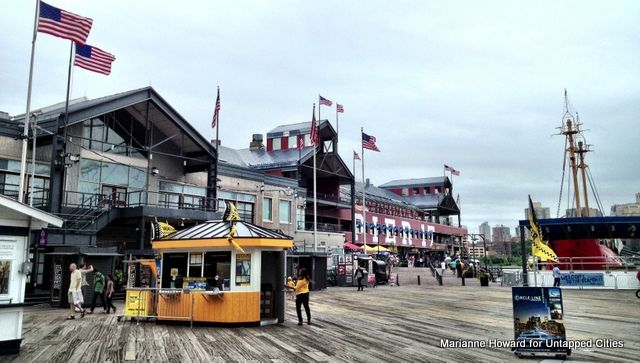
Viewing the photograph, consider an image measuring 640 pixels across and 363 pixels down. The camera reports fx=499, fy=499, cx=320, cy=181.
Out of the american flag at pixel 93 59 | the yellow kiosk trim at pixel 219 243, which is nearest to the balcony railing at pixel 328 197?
the american flag at pixel 93 59

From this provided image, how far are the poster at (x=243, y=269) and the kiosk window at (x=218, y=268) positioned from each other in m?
0.28

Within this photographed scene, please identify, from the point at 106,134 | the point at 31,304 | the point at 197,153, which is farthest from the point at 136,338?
the point at 197,153

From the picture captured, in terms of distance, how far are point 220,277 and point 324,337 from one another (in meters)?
4.14

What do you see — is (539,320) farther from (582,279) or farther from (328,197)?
(328,197)

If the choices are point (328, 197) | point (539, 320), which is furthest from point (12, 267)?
point (328, 197)

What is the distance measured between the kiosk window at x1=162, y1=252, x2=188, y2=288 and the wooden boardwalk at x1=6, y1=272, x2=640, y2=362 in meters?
1.43

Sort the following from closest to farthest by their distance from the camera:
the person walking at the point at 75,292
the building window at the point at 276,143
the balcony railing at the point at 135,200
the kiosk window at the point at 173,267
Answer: the kiosk window at the point at 173,267
the person walking at the point at 75,292
the balcony railing at the point at 135,200
the building window at the point at 276,143

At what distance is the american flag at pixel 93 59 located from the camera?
23.2 m

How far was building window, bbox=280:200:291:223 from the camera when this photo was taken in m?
43.8

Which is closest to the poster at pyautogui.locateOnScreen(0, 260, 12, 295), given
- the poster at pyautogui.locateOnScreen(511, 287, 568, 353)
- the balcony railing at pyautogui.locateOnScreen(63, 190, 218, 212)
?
the poster at pyautogui.locateOnScreen(511, 287, 568, 353)

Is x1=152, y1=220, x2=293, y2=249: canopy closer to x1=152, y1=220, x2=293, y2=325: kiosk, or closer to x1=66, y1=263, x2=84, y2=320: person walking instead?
x1=152, y1=220, x2=293, y2=325: kiosk

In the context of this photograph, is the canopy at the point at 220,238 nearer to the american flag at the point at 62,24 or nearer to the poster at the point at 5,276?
the poster at the point at 5,276

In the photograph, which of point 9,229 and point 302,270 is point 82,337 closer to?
point 9,229

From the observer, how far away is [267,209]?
42.5 metres
